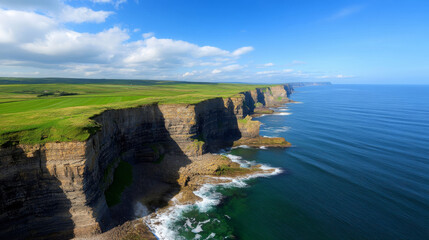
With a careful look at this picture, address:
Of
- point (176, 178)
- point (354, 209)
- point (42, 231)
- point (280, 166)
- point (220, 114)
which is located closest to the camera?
point (42, 231)

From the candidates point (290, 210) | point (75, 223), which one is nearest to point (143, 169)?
point (75, 223)

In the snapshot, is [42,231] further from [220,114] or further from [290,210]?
[220,114]

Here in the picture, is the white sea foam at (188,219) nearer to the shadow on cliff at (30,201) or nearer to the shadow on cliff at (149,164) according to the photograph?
the shadow on cliff at (149,164)

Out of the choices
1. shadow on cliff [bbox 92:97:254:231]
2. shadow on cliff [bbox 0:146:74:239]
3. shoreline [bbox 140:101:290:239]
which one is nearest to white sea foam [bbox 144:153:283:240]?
shoreline [bbox 140:101:290:239]

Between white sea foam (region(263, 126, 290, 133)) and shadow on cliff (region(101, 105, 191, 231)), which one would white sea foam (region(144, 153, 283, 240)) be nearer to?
shadow on cliff (region(101, 105, 191, 231))

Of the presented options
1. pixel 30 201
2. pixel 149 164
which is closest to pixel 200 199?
pixel 149 164

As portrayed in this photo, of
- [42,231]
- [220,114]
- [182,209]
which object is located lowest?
[182,209]

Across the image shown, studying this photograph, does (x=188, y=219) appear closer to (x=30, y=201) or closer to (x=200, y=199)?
(x=200, y=199)

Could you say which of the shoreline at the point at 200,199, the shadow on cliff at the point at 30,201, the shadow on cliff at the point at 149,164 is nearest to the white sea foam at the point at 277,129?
the shoreline at the point at 200,199
